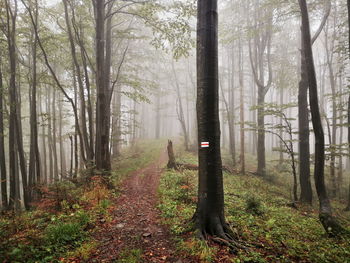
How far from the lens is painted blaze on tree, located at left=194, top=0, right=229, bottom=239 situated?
404 cm

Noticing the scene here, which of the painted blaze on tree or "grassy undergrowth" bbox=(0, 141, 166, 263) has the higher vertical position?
the painted blaze on tree

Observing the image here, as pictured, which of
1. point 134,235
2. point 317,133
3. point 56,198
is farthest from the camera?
point 56,198

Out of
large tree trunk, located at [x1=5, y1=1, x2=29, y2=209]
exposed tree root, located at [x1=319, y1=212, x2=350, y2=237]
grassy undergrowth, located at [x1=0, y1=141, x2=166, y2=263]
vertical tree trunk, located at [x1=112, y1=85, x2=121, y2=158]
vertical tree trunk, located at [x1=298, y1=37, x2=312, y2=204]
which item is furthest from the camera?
vertical tree trunk, located at [x1=112, y1=85, x2=121, y2=158]

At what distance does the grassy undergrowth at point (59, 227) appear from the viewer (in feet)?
11.2

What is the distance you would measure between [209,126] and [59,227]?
13.4 ft

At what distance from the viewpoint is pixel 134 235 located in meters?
4.27

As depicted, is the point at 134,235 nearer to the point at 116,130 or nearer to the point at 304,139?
the point at 304,139

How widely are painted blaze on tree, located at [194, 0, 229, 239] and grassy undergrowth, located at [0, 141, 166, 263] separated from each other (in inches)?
67.9

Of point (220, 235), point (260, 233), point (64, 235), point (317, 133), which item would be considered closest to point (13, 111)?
point (64, 235)

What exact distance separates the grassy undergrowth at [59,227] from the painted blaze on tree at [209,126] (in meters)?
1.72

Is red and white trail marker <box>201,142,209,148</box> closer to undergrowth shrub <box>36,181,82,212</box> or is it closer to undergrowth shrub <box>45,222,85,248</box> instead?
undergrowth shrub <box>45,222,85,248</box>

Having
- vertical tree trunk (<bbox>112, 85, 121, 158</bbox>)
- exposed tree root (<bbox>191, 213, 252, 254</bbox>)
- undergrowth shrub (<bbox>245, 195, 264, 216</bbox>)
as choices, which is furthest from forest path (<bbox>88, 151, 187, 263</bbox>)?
vertical tree trunk (<bbox>112, 85, 121, 158</bbox>)

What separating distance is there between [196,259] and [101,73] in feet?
24.7

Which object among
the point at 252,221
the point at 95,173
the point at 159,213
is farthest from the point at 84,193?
the point at 252,221
